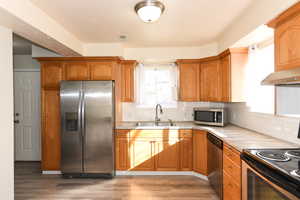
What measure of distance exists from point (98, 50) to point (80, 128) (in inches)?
58.9

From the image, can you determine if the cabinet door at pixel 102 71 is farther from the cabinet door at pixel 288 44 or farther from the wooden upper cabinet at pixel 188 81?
the cabinet door at pixel 288 44

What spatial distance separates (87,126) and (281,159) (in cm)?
276

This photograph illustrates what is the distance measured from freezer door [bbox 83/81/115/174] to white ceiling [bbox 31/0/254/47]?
35.8 inches

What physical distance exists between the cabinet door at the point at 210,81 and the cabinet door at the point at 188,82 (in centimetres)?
12

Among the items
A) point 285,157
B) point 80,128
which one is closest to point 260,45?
point 285,157

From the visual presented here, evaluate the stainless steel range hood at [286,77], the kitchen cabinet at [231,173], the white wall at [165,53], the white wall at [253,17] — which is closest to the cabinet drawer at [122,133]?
the white wall at [165,53]

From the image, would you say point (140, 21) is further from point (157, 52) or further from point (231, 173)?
point (231, 173)

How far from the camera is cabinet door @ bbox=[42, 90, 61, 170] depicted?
3.57 metres

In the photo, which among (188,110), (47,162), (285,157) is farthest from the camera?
(188,110)

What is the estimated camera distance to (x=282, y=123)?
2.20 meters

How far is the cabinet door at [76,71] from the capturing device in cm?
357

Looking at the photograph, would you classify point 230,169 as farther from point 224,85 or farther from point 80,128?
point 80,128

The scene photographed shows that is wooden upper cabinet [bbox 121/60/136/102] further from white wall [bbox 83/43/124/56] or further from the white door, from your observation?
the white door

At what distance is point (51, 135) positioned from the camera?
3574 millimetres
